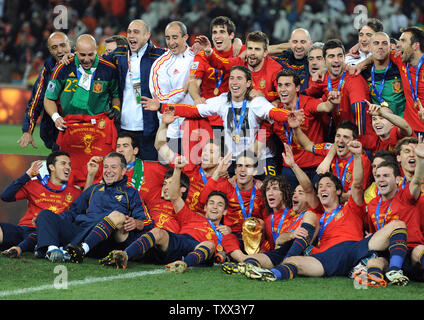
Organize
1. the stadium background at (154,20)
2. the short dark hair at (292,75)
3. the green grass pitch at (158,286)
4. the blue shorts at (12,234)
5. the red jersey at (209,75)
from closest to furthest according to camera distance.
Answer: the green grass pitch at (158,286) < the blue shorts at (12,234) < the short dark hair at (292,75) < the red jersey at (209,75) < the stadium background at (154,20)

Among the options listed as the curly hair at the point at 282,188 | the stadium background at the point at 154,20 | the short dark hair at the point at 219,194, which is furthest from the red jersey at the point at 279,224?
the stadium background at the point at 154,20

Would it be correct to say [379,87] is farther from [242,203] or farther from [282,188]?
[242,203]

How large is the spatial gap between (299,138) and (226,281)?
1980mm

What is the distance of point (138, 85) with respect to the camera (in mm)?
8047

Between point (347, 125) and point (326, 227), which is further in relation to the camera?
point (347, 125)

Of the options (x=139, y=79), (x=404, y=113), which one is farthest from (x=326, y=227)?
(x=139, y=79)

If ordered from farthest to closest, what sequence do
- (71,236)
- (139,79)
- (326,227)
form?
1. (139,79)
2. (71,236)
3. (326,227)

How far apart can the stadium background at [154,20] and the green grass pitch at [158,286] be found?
9521 mm

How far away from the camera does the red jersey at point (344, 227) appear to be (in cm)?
609

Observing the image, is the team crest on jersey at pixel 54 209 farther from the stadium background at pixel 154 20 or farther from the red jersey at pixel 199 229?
the stadium background at pixel 154 20

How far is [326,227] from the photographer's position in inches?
244

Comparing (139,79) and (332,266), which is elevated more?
(139,79)

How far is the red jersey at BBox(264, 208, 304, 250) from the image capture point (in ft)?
21.1
